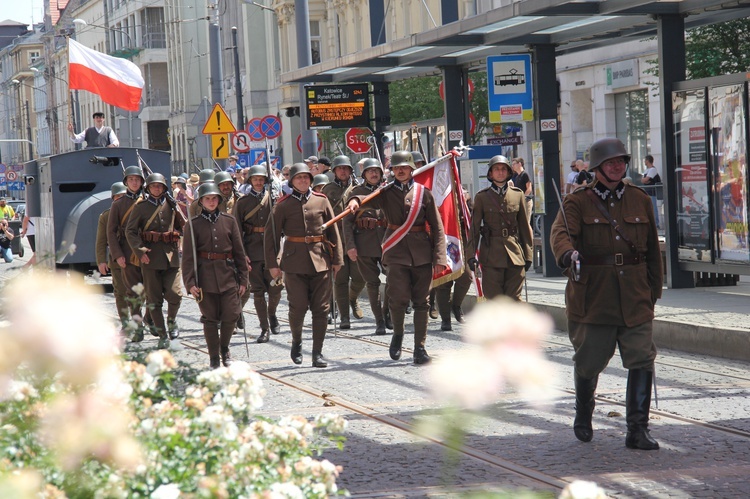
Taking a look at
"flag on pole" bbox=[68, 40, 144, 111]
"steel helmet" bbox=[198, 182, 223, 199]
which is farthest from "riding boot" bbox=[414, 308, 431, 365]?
"flag on pole" bbox=[68, 40, 144, 111]

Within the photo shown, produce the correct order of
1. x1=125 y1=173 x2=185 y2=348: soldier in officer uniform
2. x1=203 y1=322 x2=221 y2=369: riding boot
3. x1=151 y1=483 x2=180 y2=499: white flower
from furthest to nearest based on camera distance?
x1=125 y1=173 x2=185 y2=348: soldier in officer uniform < x1=203 y1=322 x2=221 y2=369: riding boot < x1=151 y1=483 x2=180 y2=499: white flower

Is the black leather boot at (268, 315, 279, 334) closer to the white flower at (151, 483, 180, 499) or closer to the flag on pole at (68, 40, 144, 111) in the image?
the flag on pole at (68, 40, 144, 111)

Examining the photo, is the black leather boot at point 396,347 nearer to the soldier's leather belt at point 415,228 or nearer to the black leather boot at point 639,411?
the soldier's leather belt at point 415,228

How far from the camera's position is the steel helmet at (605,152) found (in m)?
7.55

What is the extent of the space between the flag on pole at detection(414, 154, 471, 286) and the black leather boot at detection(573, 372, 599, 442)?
4.72 meters

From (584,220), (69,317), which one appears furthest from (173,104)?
(69,317)

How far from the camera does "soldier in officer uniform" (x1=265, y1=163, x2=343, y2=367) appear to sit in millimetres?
11734

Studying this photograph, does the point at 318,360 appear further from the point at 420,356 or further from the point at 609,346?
the point at 609,346

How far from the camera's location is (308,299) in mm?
11906

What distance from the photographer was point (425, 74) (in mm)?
23172

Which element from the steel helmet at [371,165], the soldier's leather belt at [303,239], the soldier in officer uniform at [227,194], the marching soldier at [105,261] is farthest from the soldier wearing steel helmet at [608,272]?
the soldier in officer uniform at [227,194]

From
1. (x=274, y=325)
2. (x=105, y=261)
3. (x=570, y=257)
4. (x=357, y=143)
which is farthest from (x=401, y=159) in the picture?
(x=357, y=143)

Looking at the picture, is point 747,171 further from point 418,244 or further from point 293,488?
point 293,488

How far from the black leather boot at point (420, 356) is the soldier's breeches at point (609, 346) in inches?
142
